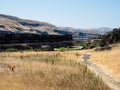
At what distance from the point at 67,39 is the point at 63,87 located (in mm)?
62383

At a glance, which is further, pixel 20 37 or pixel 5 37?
pixel 20 37

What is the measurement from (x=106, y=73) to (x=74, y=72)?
253 inches

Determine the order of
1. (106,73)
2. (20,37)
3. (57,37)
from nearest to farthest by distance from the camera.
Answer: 1. (106,73)
2. (20,37)
3. (57,37)

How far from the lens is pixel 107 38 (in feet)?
198

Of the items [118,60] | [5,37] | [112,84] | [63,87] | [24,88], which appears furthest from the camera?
[5,37]

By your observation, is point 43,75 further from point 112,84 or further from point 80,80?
point 112,84

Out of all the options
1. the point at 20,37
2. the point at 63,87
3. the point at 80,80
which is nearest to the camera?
the point at 63,87

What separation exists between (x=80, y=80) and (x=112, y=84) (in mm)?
3636

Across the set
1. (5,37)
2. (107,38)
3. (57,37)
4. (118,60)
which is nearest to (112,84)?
(118,60)

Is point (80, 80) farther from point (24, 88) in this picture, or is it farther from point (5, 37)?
point (5, 37)

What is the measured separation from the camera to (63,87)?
19.0m

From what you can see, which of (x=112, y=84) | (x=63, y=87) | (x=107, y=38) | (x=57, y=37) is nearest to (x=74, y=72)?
(x=112, y=84)

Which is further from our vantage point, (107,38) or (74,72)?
(107,38)

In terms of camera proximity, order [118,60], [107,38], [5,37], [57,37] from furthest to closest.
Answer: [57,37] → [5,37] → [107,38] → [118,60]
